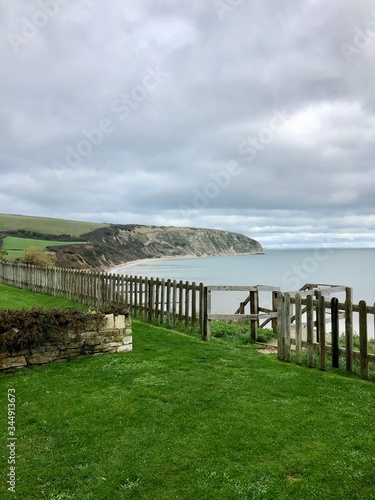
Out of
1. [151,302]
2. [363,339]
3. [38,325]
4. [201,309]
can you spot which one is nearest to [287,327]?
[363,339]

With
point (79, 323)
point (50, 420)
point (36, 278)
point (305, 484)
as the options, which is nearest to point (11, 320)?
point (79, 323)

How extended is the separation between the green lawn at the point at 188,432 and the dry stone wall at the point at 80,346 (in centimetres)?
24

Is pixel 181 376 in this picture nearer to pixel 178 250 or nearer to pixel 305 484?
pixel 305 484

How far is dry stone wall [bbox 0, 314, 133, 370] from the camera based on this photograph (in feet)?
22.5

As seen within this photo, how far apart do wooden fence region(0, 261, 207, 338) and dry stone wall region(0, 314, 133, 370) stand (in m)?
1.17

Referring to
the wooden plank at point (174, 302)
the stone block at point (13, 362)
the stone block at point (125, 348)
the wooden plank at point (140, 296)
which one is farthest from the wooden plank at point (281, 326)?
the wooden plank at point (140, 296)

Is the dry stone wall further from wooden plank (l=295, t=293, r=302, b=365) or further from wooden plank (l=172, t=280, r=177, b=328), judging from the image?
wooden plank (l=295, t=293, r=302, b=365)

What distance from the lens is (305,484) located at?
3.62m

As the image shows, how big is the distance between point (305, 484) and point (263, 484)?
416 millimetres

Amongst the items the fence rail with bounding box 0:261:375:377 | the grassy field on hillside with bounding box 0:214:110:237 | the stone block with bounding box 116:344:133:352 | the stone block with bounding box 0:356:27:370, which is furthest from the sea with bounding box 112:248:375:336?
the grassy field on hillside with bounding box 0:214:110:237

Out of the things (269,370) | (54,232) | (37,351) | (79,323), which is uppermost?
(54,232)

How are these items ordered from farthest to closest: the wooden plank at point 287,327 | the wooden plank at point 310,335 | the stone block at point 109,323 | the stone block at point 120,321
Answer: the wooden plank at point 287,327
the stone block at point 120,321
the stone block at point 109,323
the wooden plank at point 310,335

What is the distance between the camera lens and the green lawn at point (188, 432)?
3.63 m

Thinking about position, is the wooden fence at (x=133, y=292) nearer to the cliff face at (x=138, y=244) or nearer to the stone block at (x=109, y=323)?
the stone block at (x=109, y=323)
